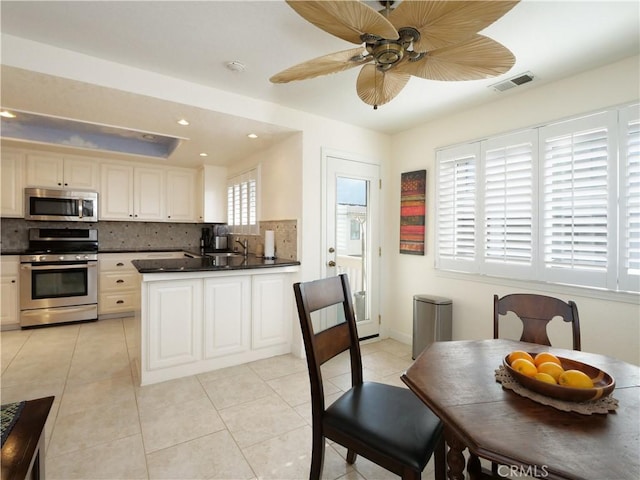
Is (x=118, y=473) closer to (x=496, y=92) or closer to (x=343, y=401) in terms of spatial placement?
(x=343, y=401)

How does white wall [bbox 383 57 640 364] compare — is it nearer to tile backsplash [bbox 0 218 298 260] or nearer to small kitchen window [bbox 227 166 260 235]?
tile backsplash [bbox 0 218 298 260]

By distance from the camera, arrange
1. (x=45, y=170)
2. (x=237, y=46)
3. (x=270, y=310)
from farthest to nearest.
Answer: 1. (x=45, y=170)
2. (x=270, y=310)
3. (x=237, y=46)

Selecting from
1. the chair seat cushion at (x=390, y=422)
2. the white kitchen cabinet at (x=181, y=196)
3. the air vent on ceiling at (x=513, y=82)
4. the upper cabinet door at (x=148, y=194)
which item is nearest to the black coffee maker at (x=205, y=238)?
the white kitchen cabinet at (x=181, y=196)

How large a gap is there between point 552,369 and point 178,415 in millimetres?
2233

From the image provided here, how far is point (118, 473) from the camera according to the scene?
5.38ft

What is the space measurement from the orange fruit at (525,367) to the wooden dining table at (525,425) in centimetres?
9

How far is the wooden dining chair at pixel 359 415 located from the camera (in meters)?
1.21

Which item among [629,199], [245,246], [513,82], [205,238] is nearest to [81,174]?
[205,238]

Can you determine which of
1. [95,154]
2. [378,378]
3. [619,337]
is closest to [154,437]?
[378,378]

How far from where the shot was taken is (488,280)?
2896mm

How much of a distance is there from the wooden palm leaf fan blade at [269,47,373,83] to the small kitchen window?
99.0 inches

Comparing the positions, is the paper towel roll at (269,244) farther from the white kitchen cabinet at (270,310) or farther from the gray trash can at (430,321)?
the gray trash can at (430,321)

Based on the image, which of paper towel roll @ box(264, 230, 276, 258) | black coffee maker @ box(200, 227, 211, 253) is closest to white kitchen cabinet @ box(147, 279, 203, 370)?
paper towel roll @ box(264, 230, 276, 258)

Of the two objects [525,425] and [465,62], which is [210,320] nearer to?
[525,425]
